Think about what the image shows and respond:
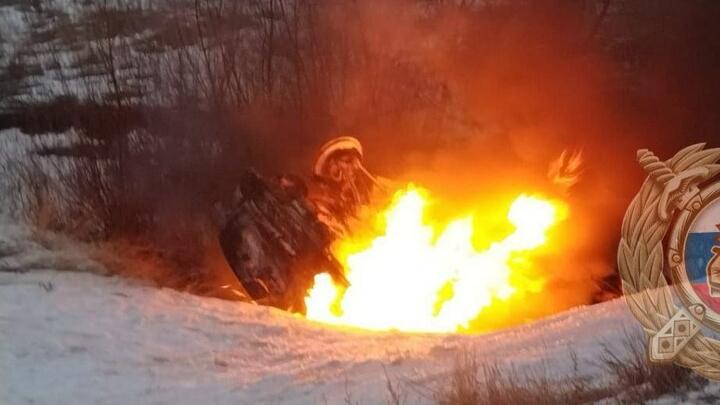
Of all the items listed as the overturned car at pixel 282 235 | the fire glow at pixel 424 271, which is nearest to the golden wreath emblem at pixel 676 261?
the fire glow at pixel 424 271

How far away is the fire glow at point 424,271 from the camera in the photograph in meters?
6.71

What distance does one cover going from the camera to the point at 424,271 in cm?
702

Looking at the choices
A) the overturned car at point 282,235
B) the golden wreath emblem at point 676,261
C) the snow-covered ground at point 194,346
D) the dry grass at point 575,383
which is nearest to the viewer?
the dry grass at point 575,383

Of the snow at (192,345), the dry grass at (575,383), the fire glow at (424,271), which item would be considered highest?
the fire glow at (424,271)

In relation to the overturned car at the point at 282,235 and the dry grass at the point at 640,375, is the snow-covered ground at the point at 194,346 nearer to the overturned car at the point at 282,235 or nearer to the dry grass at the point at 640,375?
the dry grass at the point at 640,375

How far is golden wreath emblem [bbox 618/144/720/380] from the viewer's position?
18.4 feet

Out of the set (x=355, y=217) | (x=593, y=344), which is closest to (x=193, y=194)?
(x=355, y=217)

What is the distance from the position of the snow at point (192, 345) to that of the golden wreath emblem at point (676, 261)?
0.75ft

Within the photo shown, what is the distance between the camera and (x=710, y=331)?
5.65 meters

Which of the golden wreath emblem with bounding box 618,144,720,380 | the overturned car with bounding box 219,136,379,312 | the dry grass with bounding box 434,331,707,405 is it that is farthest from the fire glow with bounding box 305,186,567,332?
the dry grass with bounding box 434,331,707,405

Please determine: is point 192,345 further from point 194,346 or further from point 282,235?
point 282,235

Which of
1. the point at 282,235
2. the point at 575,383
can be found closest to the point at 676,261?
the point at 575,383

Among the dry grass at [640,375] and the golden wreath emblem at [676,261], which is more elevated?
the golden wreath emblem at [676,261]

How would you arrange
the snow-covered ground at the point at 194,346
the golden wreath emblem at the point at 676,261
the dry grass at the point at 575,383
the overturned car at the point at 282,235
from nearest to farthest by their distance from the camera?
1. the dry grass at the point at 575,383
2. the snow-covered ground at the point at 194,346
3. the golden wreath emblem at the point at 676,261
4. the overturned car at the point at 282,235
